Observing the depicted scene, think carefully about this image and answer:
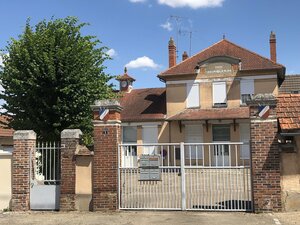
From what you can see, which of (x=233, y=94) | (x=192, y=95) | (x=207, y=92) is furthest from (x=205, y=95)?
(x=233, y=94)

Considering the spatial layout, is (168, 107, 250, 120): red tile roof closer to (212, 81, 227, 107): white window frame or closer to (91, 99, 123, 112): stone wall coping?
(212, 81, 227, 107): white window frame

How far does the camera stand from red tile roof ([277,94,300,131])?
10.3 metres

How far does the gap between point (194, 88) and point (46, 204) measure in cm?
1920

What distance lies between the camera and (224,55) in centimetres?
2847

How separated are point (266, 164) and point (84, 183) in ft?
16.4

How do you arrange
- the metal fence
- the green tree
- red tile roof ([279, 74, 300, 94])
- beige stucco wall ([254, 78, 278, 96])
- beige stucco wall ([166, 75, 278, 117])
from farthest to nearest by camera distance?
red tile roof ([279, 74, 300, 94]), beige stucco wall ([166, 75, 278, 117]), beige stucco wall ([254, 78, 278, 96]), the green tree, the metal fence

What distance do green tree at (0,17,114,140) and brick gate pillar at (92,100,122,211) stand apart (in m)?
3.91

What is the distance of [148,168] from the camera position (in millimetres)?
10953

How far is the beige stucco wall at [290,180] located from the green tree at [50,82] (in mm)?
7845

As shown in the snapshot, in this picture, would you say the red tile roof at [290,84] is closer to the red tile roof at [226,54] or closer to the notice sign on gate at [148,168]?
the red tile roof at [226,54]

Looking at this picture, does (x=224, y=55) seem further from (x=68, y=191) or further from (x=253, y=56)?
(x=68, y=191)

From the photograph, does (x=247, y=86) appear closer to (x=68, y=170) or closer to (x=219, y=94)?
(x=219, y=94)

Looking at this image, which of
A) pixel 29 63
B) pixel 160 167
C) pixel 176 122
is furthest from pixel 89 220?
pixel 176 122

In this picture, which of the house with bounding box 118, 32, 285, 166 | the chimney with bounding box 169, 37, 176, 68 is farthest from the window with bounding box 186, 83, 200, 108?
the chimney with bounding box 169, 37, 176, 68
